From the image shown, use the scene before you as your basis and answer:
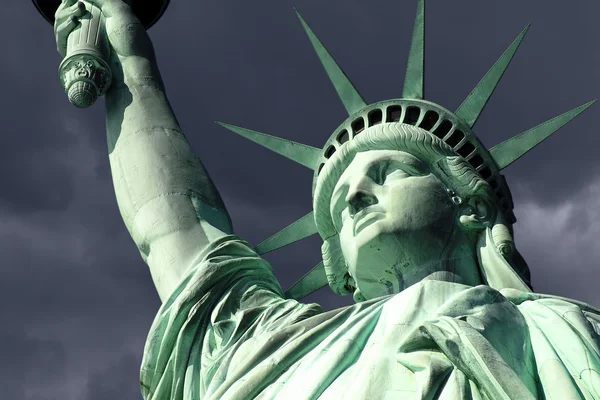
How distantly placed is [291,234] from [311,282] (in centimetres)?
41

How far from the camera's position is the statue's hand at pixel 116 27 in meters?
14.3

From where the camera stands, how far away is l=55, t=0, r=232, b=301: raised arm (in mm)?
13008

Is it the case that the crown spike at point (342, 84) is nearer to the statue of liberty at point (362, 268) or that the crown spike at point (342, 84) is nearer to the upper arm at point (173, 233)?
the statue of liberty at point (362, 268)

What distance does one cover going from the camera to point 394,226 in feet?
39.3

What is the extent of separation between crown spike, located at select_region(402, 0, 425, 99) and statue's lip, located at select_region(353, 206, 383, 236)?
55.8 inches

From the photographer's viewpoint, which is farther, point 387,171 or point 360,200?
point 387,171

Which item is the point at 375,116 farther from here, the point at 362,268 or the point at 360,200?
the point at 362,268

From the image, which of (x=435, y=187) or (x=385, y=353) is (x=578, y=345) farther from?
(x=435, y=187)

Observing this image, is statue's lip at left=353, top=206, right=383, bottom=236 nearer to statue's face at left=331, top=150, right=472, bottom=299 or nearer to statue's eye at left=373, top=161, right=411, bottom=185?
statue's face at left=331, top=150, right=472, bottom=299

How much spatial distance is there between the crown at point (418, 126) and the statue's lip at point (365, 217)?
0.88 m

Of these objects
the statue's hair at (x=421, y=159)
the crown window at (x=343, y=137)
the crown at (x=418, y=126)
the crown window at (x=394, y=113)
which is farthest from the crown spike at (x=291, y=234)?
the crown window at (x=394, y=113)

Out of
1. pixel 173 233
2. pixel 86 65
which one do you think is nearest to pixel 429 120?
pixel 173 233

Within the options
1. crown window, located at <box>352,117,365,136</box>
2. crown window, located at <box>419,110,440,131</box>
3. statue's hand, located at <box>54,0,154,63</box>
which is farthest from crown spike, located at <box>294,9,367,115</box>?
statue's hand, located at <box>54,0,154,63</box>

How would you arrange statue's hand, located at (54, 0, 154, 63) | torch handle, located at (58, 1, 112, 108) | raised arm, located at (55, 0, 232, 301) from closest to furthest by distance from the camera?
raised arm, located at (55, 0, 232, 301)
torch handle, located at (58, 1, 112, 108)
statue's hand, located at (54, 0, 154, 63)
